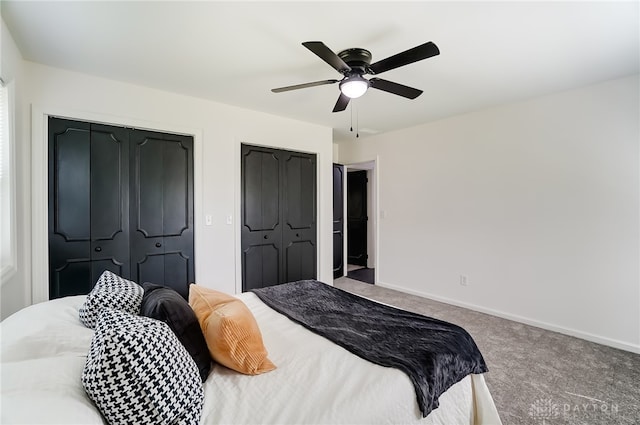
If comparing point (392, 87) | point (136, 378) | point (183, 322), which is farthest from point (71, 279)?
point (392, 87)

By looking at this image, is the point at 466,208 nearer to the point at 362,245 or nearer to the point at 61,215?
the point at 362,245

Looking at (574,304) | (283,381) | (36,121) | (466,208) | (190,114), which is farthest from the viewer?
(466,208)

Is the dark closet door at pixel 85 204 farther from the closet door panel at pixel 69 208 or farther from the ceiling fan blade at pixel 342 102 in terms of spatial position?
the ceiling fan blade at pixel 342 102

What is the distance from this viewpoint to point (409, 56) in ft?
5.65

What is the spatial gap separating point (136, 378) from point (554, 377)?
2.74m

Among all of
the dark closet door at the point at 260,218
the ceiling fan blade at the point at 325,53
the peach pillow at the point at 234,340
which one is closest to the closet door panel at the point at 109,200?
the dark closet door at the point at 260,218

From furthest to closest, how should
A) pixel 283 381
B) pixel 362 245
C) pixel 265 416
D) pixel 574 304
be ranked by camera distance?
pixel 362 245 → pixel 574 304 → pixel 283 381 → pixel 265 416

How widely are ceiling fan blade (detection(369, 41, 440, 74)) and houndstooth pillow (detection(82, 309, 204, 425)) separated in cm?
182

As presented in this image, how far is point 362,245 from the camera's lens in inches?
241

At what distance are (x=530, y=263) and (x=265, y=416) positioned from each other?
10.8ft

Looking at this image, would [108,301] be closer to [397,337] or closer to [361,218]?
[397,337]

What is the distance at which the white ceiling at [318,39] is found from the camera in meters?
1.71

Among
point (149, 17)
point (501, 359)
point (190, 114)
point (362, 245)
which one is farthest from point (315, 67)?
point (362, 245)

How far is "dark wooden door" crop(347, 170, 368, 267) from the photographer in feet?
19.9
